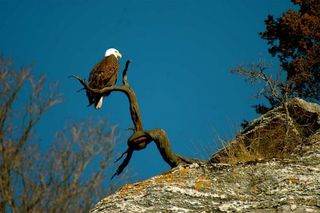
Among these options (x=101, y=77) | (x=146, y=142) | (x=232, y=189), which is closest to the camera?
(x=232, y=189)

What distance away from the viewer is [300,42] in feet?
46.5

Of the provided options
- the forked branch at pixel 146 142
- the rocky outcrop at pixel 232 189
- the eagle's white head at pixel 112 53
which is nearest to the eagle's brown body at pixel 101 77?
the eagle's white head at pixel 112 53

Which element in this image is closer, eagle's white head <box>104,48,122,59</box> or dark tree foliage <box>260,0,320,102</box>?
eagle's white head <box>104,48,122,59</box>

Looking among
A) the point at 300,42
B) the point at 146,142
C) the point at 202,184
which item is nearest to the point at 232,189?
the point at 202,184

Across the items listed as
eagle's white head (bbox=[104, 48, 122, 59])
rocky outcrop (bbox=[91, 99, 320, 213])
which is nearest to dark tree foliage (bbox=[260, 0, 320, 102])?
eagle's white head (bbox=[104, 48, 122, 59])

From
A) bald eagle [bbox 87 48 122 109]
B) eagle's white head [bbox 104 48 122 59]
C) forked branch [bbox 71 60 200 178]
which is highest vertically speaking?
eagle's white head [bbox 104 48 122 59]

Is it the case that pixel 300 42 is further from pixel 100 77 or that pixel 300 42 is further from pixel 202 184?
pixel 202 184

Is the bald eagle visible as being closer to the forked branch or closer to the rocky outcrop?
the forked branch

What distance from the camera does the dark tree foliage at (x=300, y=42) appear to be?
13.4 m

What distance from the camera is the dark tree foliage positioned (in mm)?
13414

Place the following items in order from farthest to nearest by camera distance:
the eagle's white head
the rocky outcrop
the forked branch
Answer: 1. the eagle's white head
2. the forked branch
3. the rocky outcrop

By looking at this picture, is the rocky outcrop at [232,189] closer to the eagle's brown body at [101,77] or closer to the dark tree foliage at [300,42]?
the eagle's brown body at [101,77]

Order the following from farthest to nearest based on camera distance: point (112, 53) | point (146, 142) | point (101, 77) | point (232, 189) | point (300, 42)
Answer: point (300, 42)
point (112, 53)
point (101, 77)
point (146, 142)
point (232, 189)

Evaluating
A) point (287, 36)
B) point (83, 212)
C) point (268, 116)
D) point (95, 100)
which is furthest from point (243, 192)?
point (83, 212)
